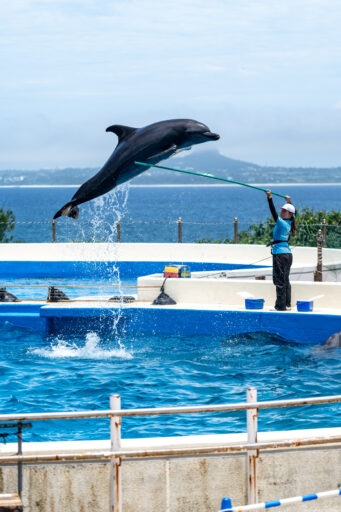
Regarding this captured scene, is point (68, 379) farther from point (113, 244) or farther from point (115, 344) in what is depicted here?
point (113, 244)

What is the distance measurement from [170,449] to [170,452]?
0.03 m

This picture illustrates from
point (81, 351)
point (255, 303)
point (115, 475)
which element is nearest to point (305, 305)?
point (255, 303)

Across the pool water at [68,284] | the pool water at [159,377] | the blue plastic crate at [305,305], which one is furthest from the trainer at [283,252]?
the pool water at [68,284]

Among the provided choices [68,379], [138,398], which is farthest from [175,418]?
[68,379]

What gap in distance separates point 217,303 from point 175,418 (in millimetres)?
5372

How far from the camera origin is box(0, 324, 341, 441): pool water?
8438 millimetres

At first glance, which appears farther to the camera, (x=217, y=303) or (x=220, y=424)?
(x=217, y=303)

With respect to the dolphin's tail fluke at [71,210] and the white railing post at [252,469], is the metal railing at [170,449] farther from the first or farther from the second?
the dolphin's tail fluke at [71,210]

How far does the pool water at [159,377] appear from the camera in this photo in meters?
8.44

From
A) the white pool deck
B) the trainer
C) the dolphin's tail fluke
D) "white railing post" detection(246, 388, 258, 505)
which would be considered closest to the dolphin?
the dolphin's tail fluke

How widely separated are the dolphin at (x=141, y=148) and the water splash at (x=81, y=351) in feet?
8.97

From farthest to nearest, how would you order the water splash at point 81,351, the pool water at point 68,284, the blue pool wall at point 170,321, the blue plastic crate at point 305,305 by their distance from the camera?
1. the pool water at point 68,284
2. the blue plastic crate at point 305,305
3. the blue pool wall at point 170,321
4. the water splash at point 81,351

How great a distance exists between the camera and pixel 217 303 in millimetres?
13805

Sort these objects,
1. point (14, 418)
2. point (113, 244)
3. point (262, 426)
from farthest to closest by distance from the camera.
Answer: point (113, 244) → point (262, 426) → point (14, 418)
